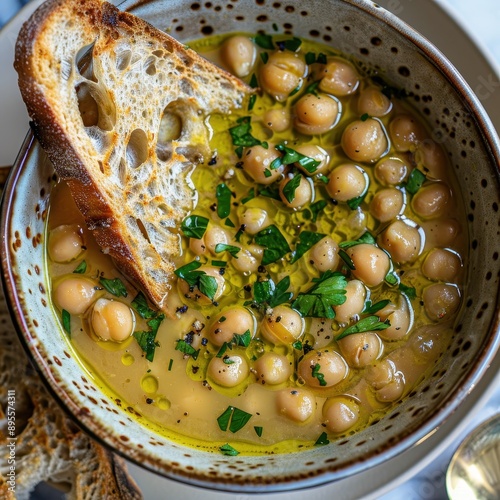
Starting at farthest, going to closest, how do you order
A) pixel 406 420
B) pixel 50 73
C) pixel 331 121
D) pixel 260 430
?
pixel 331 121, pixel 260 430, pixel 406 420, pixel 50 73

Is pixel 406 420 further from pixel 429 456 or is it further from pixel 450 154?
pixel 450 154

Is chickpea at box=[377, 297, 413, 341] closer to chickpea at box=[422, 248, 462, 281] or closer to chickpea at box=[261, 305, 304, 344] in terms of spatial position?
chickpea at box=[422, 248, 462, 281]

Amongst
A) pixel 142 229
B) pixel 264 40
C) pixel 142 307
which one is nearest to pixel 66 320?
pixel 142 307

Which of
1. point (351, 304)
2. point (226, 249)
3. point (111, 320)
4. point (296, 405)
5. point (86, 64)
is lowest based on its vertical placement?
point (111, 320)

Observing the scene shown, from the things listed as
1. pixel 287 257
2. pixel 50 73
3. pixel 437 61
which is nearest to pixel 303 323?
pixel 287 257

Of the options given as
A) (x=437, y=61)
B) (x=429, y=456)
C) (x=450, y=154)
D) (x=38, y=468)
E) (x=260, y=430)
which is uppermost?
(x=437, y=61)

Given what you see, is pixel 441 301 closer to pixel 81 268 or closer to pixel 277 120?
pixel 277 120
